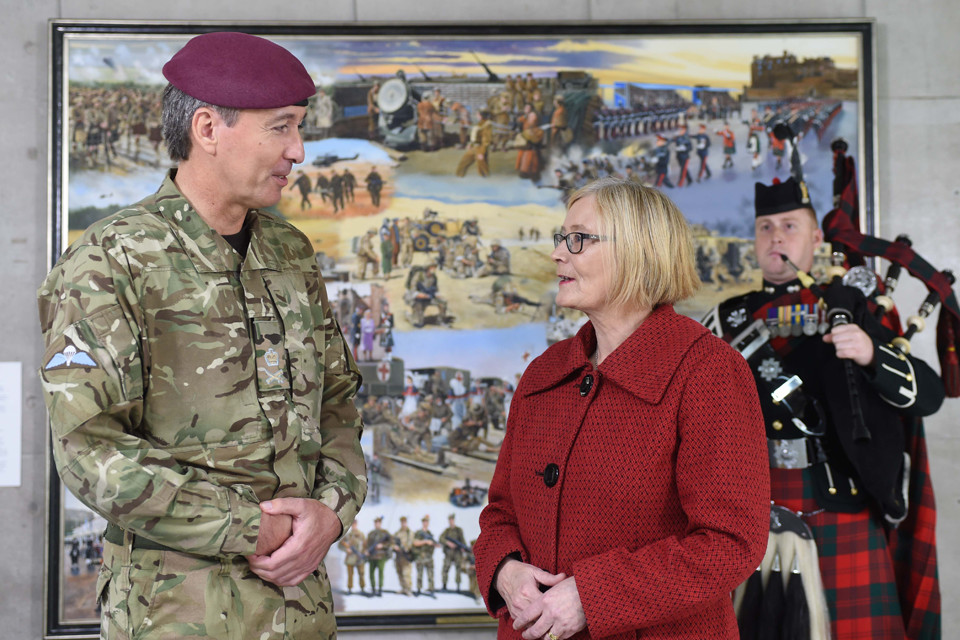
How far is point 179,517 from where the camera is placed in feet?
4.68

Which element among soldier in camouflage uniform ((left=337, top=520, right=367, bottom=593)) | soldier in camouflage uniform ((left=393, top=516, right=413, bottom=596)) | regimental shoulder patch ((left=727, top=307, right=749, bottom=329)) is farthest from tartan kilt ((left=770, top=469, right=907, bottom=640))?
soldier in camouflage uniform ((left=337, top=520, right=367, bottom=593))

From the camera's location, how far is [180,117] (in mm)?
1638

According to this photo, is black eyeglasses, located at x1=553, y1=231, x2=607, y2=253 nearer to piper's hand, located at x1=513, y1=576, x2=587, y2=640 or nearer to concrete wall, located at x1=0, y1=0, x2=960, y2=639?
piper's hand, located at x1=513, y1=576, x2=587, y2=640

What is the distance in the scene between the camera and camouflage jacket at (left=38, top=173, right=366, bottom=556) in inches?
55.4

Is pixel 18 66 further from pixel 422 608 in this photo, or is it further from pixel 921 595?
pixel 921 595

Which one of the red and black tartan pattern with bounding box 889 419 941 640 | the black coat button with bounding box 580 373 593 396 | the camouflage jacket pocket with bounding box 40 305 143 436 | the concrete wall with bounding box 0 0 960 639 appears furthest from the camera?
the concrete wall with bounding box 0 0 960 639

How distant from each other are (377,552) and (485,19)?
190 cm

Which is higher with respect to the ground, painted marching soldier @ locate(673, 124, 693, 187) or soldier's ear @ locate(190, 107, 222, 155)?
painted marching soldier @ locate(673, 124, 693, 187)

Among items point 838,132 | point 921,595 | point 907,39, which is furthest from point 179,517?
→ point 907,39

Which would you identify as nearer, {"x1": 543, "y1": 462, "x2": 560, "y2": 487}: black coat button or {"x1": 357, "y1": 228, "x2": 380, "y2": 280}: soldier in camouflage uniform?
{"x1": 543, "y1": 462, "x2": 560, "y2": 487}: black coat button

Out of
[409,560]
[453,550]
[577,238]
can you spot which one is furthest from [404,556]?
[577,238]

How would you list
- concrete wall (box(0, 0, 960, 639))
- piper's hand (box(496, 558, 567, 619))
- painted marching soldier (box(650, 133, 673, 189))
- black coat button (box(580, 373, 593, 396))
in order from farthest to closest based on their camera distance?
painted marching soldier (box(650, 133, 673, 189)) → concrete wall (box(0, 0, 960, 639)) → black coat button (box(580, 373, 593, 396)) → piper's hand (box(496, 558, 567, 619))

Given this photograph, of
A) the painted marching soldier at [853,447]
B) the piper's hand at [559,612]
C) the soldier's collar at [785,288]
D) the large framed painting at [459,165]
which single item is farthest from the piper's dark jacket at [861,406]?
the piper's hand at [559,612]

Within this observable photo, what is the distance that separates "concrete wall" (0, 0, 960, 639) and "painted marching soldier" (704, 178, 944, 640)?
2.52 ft
